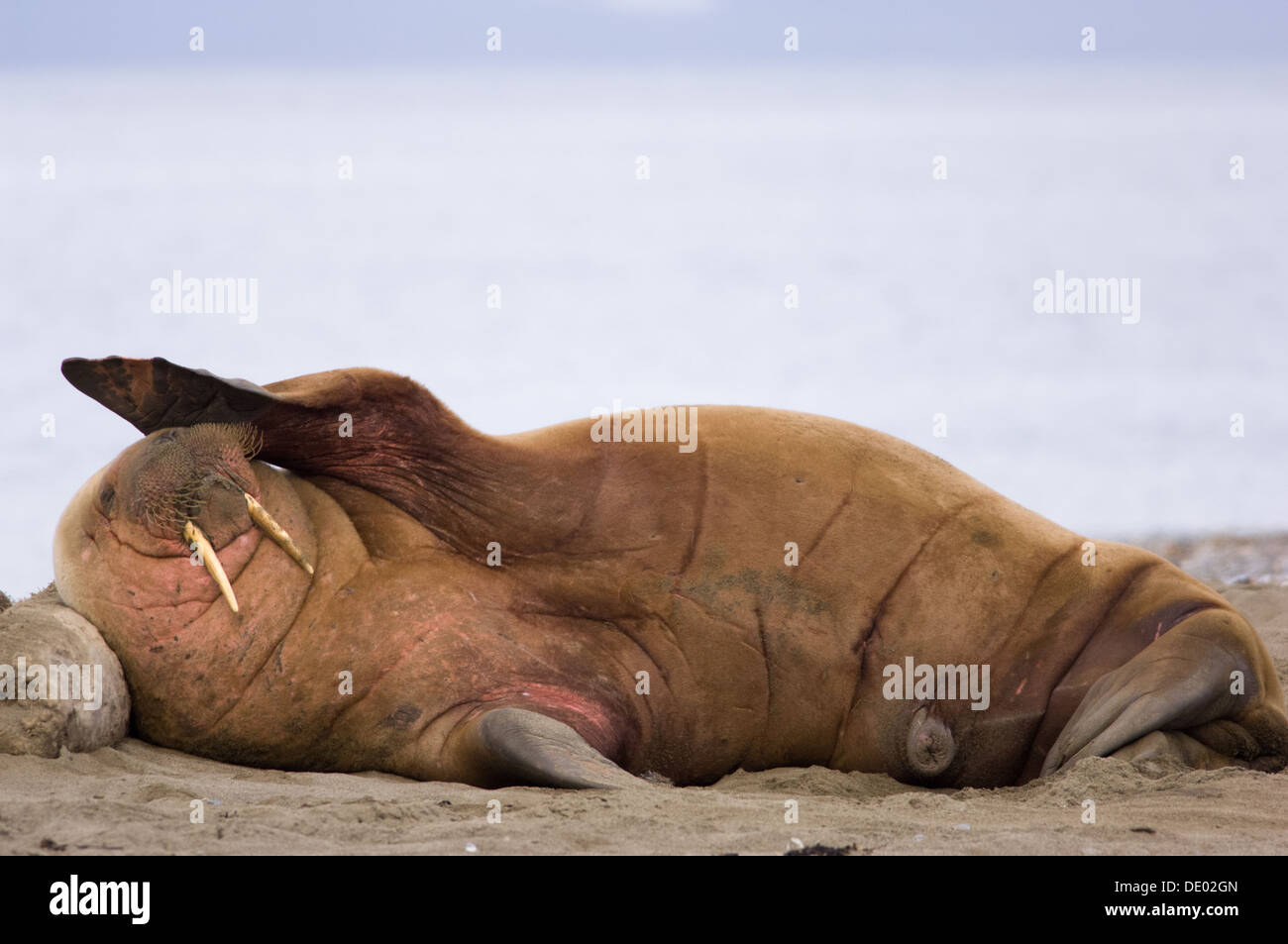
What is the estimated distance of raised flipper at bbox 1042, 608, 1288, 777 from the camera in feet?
14.1

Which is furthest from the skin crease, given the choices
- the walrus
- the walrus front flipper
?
the walrus front flipper

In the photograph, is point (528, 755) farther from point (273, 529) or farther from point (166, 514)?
point (166, 514)

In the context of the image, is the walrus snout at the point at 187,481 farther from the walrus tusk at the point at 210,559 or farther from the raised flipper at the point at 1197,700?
the raised flipper at the point at 1197,700

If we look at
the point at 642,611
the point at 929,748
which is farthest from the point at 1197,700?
the point at 642,611

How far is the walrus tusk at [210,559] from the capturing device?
4301 mm

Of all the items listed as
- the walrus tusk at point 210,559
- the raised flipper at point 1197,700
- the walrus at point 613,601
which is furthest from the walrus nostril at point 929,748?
the walrus tusk at point 210,559

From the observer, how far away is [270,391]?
4543mm

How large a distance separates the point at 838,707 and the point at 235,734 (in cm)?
181

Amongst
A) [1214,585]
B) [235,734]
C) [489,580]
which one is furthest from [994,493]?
[1214,585]

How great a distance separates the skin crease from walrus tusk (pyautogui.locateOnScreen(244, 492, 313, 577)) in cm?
6

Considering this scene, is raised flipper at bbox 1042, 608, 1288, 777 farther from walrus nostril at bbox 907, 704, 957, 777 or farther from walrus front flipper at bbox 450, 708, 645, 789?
walrus front flipper at bbox 450, 708, 645, 789
